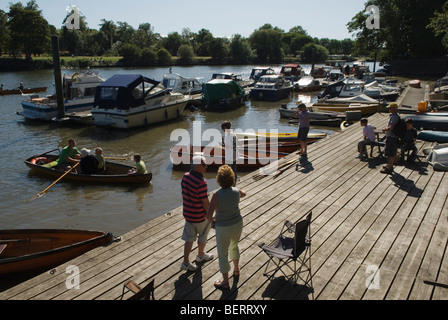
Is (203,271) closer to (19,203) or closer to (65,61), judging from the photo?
(19,203)

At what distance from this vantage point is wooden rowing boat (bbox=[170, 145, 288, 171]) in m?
13.9

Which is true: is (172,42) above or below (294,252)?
above

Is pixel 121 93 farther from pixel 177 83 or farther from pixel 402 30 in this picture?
pixel 402 30

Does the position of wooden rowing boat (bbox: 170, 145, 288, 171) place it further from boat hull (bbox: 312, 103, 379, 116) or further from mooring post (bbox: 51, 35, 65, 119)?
mooring post (bbox: 51, 35, 65, 119)

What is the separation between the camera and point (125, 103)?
21.7 meters

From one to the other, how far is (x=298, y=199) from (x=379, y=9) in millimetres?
55908

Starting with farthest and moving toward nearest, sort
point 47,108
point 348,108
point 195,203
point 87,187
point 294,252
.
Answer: point 47,108 < point 348,108 < point 87,187 < point 195,203 < point 294,252

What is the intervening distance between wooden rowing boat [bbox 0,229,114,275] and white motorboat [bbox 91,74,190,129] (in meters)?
14.2

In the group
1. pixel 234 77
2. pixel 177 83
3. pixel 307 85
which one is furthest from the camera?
pixel 307 85

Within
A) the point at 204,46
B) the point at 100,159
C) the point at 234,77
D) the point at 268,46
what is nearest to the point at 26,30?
the point at 204,46

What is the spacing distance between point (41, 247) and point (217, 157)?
7.52m

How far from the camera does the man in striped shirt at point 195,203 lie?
4.93 meters
